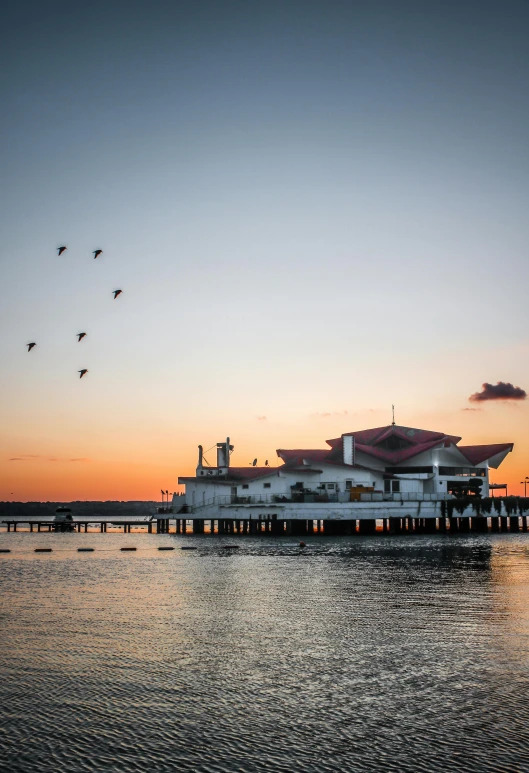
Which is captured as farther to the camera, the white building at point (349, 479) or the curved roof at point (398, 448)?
the curved roof at point (398, 448)

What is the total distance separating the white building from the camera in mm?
83188

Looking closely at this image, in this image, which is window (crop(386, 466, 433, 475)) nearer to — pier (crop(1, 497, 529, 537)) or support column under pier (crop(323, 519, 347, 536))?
pier (crop(1, 497, 529, 537))

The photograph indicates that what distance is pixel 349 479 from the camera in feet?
286

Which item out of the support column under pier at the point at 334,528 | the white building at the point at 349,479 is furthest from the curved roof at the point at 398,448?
the support column under pier at the point at 334,528

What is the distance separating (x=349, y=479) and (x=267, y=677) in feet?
231

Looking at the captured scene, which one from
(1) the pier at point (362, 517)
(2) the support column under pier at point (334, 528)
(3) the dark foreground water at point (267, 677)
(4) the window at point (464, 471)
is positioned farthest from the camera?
(4) the window at point (464, 471)

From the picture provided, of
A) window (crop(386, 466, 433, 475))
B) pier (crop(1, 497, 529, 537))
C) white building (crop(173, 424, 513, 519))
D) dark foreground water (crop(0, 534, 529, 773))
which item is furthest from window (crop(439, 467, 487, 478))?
dark foreground water (crop(0, 534, 529, 773))

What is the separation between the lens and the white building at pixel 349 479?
8319cm

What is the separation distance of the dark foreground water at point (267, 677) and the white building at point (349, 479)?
45.8 metres

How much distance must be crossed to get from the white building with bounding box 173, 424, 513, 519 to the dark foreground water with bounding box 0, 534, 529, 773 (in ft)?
150

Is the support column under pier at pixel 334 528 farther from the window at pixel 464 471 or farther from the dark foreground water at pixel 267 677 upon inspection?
the dark foreground water at pixel 267 677

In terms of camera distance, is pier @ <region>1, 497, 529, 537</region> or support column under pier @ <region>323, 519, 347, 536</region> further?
support column under pier @ <region>323, 519, 347, 536</region>

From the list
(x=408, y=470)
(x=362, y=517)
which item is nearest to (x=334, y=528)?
(x=362, y=517)

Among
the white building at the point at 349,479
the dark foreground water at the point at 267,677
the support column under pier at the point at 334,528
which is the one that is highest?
the white building at the point at 349,479
